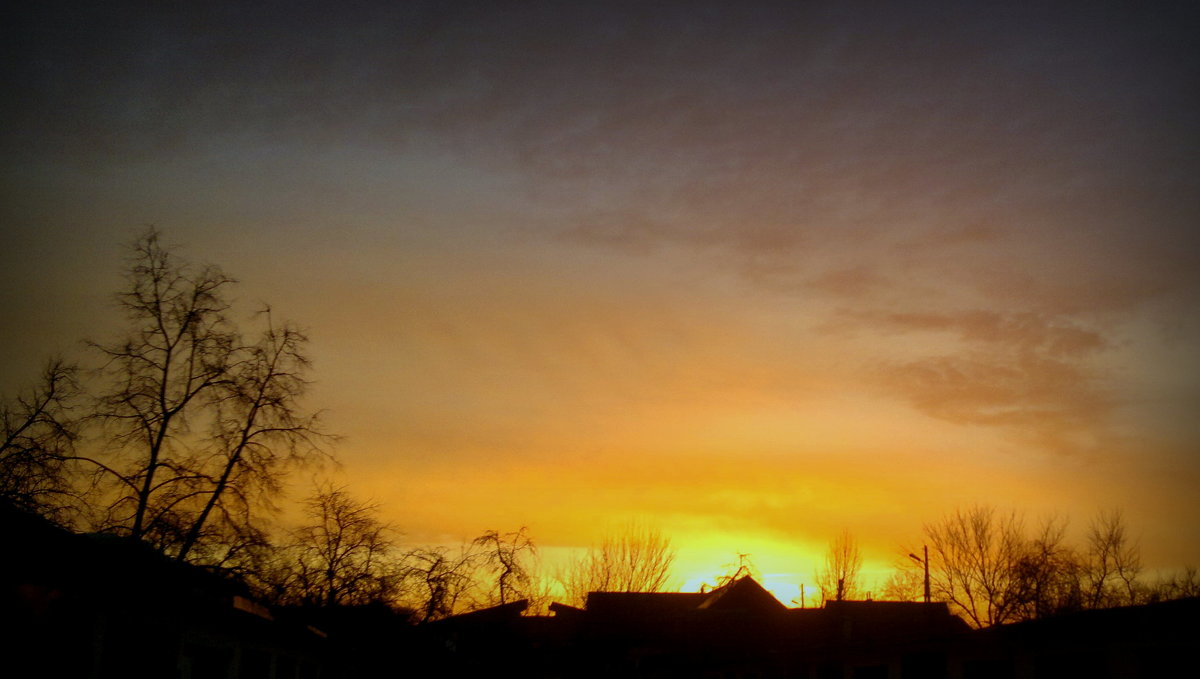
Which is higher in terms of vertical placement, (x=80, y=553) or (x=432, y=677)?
Result: (x=80, y=553)

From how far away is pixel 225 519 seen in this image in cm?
3195

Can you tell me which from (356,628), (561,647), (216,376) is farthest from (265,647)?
(561,647)

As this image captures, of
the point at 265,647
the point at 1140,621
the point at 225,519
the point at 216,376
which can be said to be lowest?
the point at 265,647

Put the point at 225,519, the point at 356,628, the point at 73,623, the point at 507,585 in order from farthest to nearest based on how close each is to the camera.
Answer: the point at 507,585 < the point at 356,628 < the point at 225,519 < the point at 73,623

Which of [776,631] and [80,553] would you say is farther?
[776,631]

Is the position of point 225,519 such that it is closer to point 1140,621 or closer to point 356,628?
point 356,628

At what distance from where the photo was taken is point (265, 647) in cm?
2108

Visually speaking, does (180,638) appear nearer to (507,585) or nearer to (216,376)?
(216,376)

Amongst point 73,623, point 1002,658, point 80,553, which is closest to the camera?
point 80,553

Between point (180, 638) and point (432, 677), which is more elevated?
point (180, 638)

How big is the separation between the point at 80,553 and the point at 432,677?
128 ft

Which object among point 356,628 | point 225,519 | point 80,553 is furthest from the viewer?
point 356,628

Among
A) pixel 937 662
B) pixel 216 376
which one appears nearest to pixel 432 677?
pixel 216 376

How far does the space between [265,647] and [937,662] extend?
17.3 meters
